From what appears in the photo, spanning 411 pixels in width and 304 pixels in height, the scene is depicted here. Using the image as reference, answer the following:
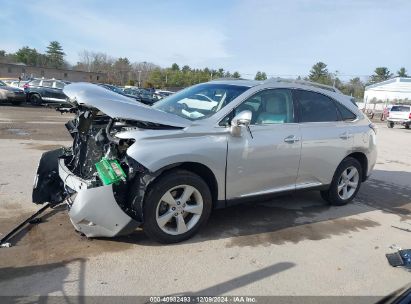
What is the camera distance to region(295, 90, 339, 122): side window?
220 inches

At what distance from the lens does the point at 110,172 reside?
→ 406cm

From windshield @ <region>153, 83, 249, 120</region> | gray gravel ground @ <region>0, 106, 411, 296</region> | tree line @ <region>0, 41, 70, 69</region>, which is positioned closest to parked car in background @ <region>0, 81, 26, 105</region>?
gray gravel ground @ <region>0, 106, 411, 296</region>

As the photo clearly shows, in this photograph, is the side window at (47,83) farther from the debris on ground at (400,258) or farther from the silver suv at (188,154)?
the debris on ground at (400,258)

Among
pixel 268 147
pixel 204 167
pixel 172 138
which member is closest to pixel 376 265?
pixel 268 147

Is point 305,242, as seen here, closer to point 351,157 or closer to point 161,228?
point 161,228

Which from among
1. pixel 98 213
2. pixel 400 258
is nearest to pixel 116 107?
pixel 98 213

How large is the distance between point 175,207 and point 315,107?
2649 millimetres

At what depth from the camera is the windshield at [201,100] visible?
16.0 feet

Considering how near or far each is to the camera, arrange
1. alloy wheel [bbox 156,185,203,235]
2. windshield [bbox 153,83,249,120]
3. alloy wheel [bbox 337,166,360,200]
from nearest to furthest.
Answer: alloy wheel [bbox 156,185,203,235], windshield [bbox 153,83,249,120], alloy wheel [bbox 337,166,360,200]

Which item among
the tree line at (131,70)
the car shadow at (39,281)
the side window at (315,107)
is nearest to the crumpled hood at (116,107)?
the car shadow at (39,281)

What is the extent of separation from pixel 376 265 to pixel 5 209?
4447 mm

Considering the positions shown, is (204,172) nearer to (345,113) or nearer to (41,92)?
(345,113)

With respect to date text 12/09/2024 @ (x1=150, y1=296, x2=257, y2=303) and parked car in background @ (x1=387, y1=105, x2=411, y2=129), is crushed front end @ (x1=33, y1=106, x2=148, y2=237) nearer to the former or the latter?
date text 12/09/2024 @ (x1=150, y1=296, x2=257, y2=303)

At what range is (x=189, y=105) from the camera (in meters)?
5.16
